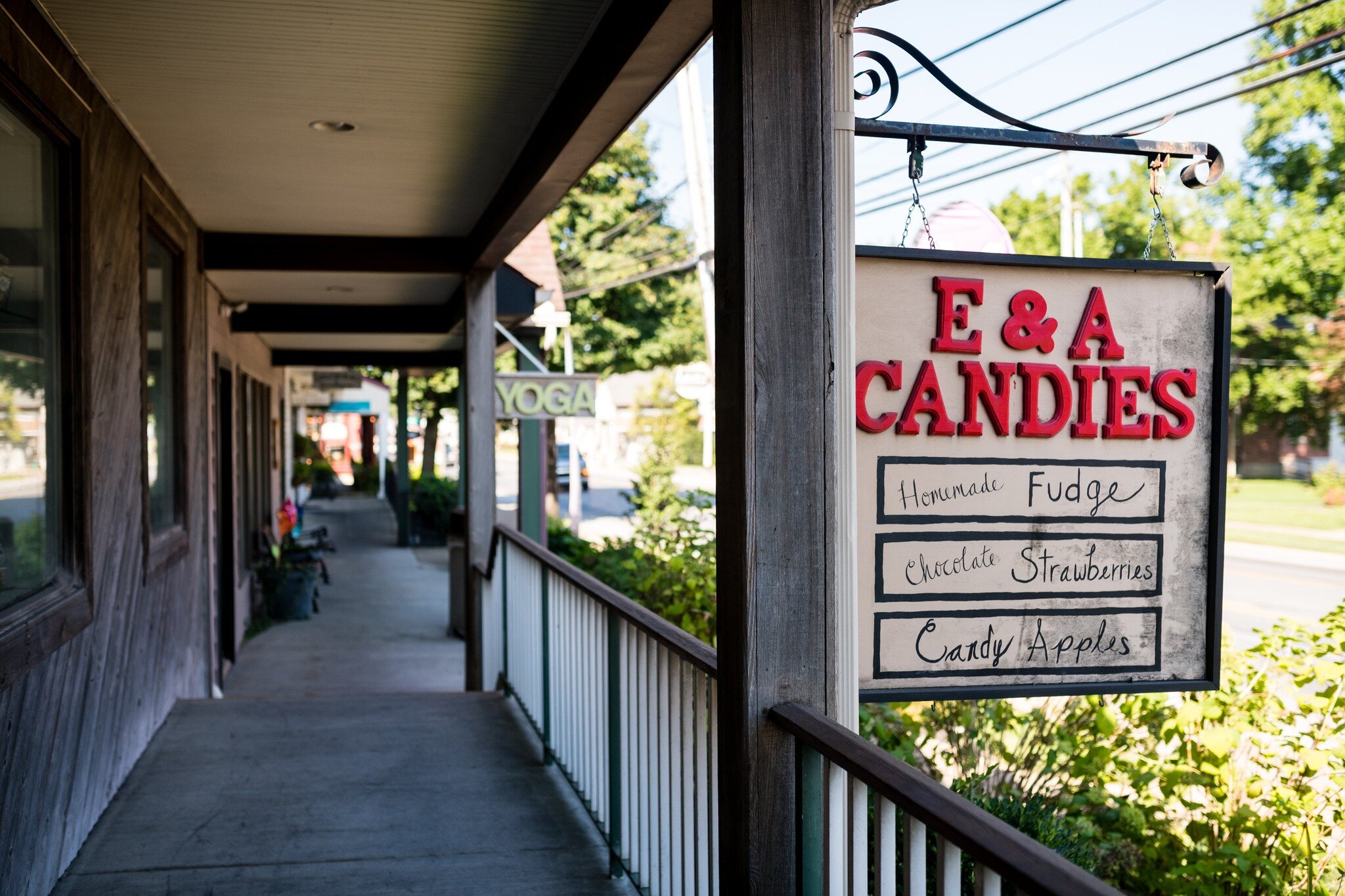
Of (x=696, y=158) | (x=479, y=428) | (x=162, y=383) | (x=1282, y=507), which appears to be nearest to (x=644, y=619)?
(x=162, y=383)

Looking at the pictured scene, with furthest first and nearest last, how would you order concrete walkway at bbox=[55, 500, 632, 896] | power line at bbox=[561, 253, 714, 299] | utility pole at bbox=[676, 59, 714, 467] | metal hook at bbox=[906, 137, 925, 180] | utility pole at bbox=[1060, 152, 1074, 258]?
1. power line at bbox=[561, 253, 714, 299]
2. utility pole at bbox=[1060, 152, 1074, 258]
3. utility pole at bbox=[676, 59, 714, 467]
4. concrete walkway at bbox=[55, 500, 632, 896]
5. metal hook at bbox=[906, 137, 925, 180]

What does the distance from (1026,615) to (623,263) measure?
19344mm

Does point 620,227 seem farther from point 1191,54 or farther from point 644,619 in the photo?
point 644,619

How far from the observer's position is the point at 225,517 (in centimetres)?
858

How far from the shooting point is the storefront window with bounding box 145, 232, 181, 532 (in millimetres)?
5426

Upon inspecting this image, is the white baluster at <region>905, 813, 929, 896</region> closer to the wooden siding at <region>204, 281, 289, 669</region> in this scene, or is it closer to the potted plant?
the wooden siding at <region>204, 281, 289, 669</region>

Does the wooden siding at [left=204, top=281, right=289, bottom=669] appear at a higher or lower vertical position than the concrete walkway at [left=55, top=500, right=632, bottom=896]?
higher

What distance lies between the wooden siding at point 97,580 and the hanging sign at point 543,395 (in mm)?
2456

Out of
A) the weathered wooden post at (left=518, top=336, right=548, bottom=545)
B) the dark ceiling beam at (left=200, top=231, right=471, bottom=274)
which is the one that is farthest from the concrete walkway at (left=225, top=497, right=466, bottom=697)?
the dark ceiling beam at (left=200, top=231, right=471, bottom=274)

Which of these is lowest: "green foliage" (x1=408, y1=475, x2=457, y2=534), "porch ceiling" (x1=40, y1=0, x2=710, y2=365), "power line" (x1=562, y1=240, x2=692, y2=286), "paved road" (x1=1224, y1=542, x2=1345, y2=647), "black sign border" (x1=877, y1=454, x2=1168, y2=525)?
"paved road" (x1=1224, y1=542, x2=1345, y2=647)

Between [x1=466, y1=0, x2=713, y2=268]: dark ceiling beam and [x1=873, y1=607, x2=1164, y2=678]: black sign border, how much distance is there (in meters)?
1.60

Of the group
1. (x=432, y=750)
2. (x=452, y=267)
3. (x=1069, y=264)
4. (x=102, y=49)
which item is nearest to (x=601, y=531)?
(x=452, y=267)

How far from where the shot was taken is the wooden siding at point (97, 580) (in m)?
3.18

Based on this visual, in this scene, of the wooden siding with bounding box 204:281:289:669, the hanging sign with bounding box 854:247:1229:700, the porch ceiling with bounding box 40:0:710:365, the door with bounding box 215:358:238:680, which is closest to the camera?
the hanging sign with bounding box 854:247:1229:700
